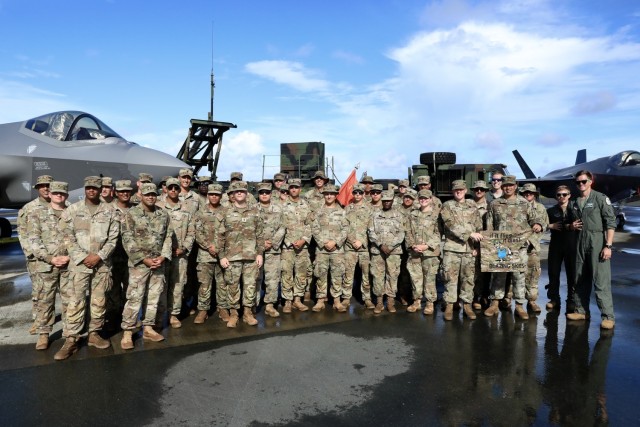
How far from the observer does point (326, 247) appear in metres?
5.75

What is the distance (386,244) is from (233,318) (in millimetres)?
2297

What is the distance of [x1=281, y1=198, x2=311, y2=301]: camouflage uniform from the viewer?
5.80 m

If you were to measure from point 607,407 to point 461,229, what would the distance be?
261 centimetres

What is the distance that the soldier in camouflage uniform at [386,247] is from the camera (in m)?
5.69

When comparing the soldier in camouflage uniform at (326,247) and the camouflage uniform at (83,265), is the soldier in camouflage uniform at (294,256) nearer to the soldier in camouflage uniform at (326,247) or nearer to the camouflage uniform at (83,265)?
the soldier in camouflage uniform at (326,247)

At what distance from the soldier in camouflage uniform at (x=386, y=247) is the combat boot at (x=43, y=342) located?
13.2 ft

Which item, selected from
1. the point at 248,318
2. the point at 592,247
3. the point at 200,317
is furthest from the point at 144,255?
the point at 592,247

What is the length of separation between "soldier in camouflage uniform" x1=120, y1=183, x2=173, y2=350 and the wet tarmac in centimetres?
32

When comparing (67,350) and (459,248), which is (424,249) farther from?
(67,350)

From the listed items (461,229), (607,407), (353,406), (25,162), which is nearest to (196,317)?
(353,406)

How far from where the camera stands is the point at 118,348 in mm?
4418

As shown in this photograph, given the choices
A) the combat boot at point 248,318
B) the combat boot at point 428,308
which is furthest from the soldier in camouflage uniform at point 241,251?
the combat boot at point 428,308

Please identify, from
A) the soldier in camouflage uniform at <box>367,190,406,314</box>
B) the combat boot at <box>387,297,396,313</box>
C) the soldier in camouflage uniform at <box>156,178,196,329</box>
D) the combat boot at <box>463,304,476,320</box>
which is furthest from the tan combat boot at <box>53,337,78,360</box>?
the combat boot at <box>463,304,476,320</box>

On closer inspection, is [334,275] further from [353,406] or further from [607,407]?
[607,407]
